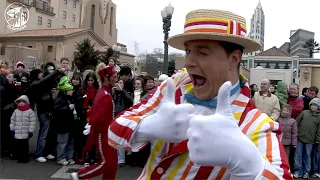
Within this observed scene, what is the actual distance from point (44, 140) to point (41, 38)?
36276mm

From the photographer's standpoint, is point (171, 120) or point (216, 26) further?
point (216, 26)

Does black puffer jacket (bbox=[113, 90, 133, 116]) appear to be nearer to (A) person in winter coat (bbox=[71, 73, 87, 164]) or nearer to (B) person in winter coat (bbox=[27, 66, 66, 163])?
(A) person in winter coat (bbox=[71, 73, 87, 164])

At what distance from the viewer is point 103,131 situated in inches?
200

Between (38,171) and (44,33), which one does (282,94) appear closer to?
(38,171)

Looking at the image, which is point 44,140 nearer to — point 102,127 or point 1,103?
point 1,103

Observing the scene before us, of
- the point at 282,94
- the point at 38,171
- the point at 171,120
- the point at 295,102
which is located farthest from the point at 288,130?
the point at 171,120

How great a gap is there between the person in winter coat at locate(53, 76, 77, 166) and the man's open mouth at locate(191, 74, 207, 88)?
536 cm

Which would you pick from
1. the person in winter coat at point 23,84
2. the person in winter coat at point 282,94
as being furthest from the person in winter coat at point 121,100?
the person in winter coat at point 282,94

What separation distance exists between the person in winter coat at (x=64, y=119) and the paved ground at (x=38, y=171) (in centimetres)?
28

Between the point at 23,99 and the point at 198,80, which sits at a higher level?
the point at 198,80

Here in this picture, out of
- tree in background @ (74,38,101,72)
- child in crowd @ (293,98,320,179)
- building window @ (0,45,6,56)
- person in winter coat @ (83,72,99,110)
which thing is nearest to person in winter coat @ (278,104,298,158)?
child in crowd @ (293,98,320,179)

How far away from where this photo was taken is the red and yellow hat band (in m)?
1.56

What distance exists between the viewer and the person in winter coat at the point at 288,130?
6.36m

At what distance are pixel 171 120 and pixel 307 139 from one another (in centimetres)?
568
